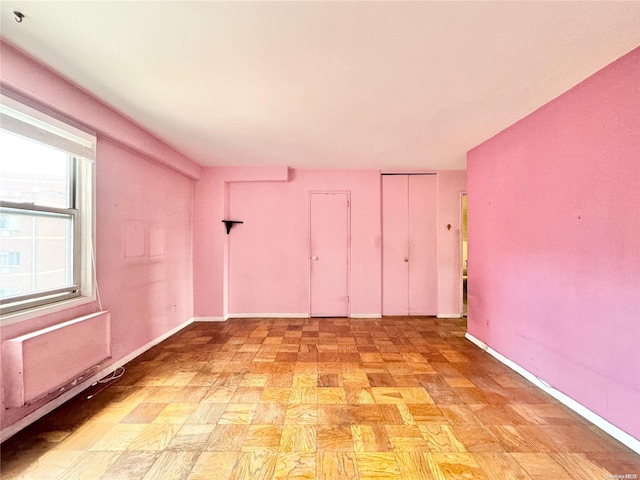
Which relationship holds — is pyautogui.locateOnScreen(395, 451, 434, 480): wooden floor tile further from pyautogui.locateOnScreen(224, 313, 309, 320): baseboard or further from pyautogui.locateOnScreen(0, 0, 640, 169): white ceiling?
pyautogui.locateOnScreen(224, 313, 309, 320): baseboard

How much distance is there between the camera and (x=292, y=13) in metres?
1.63

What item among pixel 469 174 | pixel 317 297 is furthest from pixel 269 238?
pixel 469 174

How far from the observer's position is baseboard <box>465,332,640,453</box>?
6.42ft

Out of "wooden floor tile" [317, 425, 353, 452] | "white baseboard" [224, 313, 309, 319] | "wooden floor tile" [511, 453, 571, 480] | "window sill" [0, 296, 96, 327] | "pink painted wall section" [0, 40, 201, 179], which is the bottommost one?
"wooden floor tile" [511, 453, 571, 480]

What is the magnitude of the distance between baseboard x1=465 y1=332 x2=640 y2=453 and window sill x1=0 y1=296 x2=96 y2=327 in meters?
4.30

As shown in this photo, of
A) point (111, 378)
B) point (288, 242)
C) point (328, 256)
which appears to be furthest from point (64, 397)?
point (328, 256)

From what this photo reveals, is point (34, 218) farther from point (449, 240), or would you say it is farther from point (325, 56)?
point (449, 240)

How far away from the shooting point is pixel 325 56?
2010 mm

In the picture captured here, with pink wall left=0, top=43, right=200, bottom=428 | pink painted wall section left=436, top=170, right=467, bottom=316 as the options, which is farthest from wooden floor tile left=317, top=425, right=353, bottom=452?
pink painted wall section left=436, top=170, right=467, bottom=316

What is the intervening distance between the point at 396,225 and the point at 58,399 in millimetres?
4883

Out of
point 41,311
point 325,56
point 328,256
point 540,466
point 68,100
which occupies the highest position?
point 325,56

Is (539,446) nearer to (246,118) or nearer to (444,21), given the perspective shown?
(444,21)

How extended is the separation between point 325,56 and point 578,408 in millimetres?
3338

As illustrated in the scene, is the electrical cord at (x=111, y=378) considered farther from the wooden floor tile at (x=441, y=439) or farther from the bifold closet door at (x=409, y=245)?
the bifold closet door at (x=409, y=245)
